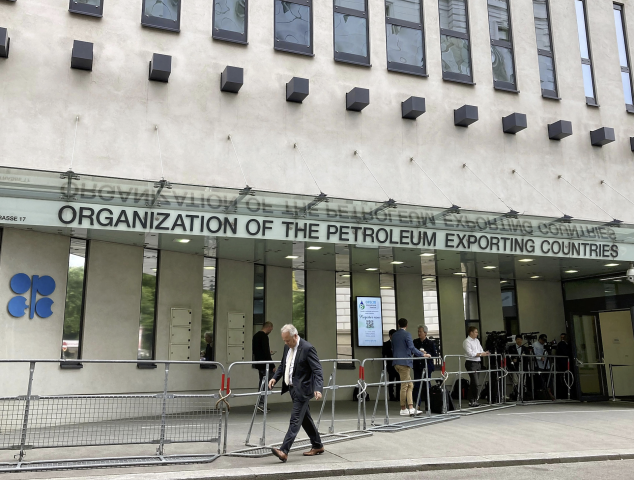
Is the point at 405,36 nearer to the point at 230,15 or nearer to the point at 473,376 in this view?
the point at 230,15

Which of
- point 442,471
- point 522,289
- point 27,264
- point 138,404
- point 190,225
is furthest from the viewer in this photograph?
point 522,289

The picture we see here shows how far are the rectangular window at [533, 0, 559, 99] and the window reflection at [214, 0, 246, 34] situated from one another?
886cm

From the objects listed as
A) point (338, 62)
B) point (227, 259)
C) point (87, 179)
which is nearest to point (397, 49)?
point (338, 62)

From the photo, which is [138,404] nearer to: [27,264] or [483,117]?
[27,264]

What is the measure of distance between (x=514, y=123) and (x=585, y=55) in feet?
15.0

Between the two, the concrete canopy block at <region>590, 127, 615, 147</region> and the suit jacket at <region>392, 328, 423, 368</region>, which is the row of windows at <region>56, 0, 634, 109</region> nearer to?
the concrete canopy block at <region>590, 127, 615, 147</region>

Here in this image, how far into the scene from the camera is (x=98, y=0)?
1275cm

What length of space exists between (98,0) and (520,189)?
11207 millimetres

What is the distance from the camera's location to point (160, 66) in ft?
41.0

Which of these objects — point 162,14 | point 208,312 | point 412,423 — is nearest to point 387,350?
point 208,312

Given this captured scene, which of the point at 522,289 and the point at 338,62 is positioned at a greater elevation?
the point at 338,62

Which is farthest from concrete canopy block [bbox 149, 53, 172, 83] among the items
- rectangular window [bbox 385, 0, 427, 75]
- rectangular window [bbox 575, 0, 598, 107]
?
rectangular window [bbox 575, 0, 598, 107]

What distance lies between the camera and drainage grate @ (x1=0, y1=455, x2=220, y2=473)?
6970 millimetres

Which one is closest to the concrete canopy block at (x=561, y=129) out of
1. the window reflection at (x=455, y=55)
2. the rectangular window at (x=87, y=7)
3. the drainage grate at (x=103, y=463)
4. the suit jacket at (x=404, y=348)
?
the window reflection at (x=455, y=55)
